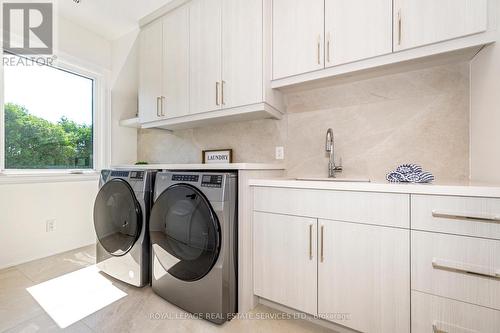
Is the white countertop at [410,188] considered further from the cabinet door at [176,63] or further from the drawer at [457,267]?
the cabinet door at [176,63]

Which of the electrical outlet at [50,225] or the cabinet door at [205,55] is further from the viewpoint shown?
the electrical outlet at [50,225]

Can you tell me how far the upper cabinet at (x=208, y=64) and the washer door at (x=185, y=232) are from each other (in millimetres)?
774

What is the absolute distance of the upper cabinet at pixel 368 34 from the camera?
1126 mm

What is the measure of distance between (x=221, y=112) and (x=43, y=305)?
1.84 metres

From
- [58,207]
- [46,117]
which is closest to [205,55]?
[46,117]

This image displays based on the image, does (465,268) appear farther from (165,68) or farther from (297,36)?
(165,68)

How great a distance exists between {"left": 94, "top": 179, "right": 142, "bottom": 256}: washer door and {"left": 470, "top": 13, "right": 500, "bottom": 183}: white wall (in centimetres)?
215

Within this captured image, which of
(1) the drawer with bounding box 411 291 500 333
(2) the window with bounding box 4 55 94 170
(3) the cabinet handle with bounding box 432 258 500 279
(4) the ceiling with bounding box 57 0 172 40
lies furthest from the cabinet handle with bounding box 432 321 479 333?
(2) the window with bounding box 4 55 94 170

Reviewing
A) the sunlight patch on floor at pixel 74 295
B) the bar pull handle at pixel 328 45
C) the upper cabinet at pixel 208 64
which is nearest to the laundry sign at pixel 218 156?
the upper cabinet at pixel 208 64

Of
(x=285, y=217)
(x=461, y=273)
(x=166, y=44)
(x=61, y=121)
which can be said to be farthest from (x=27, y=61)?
(x=461, y=273)

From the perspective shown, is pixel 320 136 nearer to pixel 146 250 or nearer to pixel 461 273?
pixel 461 273

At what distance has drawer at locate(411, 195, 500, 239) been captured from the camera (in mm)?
886

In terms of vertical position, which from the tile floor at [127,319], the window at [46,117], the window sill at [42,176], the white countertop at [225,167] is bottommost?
the tile floor at [127,319]

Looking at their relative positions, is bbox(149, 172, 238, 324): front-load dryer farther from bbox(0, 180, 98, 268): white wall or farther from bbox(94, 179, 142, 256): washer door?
bbox(0, 180, 98, 268): white wall
